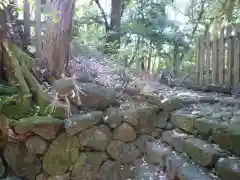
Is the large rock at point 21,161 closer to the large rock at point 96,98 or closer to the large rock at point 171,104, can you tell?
the large rock at point 96,98

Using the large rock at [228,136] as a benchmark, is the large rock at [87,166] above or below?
below

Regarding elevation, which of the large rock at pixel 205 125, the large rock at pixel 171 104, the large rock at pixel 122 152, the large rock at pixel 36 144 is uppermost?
the large rock at pixel 171 104

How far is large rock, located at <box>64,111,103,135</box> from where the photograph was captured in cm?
300

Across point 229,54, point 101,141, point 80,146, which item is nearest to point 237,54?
point 229,54

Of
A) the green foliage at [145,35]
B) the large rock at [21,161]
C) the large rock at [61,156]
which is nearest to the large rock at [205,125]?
the large rock at [61,156]

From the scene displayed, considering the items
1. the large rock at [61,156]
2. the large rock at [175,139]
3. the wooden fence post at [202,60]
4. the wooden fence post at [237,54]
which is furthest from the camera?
the wooden fence post at [202,60]

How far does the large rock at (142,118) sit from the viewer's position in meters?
3.12

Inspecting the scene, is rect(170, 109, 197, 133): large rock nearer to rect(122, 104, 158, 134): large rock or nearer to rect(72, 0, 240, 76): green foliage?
rect(122, 104, 158, 134): large rock

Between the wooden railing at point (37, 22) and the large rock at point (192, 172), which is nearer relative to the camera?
the large rock at point (192, 172)

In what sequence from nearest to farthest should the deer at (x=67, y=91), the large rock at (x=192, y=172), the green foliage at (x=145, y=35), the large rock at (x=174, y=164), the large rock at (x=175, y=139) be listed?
1. the large rock at (x=192, y=172)
2. the large rock at (x=174, y=164)
3. the large rock at (x=175, y=139)
4. the deer at (x=67, y=91)
5. the green foliage at (x=145, y=35)

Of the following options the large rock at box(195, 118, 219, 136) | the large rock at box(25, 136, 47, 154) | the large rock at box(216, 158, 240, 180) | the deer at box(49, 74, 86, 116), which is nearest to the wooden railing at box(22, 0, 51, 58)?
the deer at box(49, 74, 86, 116)

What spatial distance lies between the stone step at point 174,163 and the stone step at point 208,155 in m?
A: 0.05

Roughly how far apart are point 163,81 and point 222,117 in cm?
274

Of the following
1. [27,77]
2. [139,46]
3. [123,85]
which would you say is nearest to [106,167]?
[123,85]
